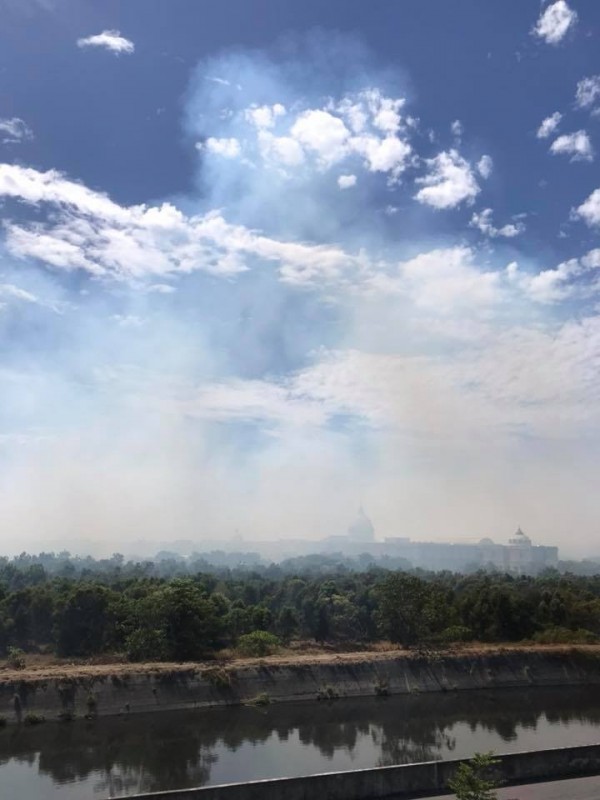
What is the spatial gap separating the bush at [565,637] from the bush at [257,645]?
14.5 m

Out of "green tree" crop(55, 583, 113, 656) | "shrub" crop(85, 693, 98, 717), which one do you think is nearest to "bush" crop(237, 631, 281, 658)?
"green tree" crop(55, 583, 113, 656)

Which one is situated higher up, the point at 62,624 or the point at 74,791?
the point at 62,624

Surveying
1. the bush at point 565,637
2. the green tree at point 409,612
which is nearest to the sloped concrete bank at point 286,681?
the bush at point 565,637

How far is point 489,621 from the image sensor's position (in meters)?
36.1

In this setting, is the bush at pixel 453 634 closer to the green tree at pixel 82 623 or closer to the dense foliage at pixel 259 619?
the dense foliage at pixel 259 619

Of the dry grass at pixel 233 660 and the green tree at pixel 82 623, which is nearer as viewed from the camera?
the dry grass at pixel 233 660

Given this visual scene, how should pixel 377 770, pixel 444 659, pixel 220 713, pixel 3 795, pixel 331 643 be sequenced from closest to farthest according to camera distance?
pixel 377 770 → pixel 3 795 → pixel 220 713 → pixel 444 659 → pixel 331 643

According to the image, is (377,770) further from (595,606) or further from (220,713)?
(595,606)

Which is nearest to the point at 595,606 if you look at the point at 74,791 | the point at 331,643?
the point at 331,643

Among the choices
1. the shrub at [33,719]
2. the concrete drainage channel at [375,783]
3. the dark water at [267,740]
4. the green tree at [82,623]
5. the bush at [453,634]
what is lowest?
the dark water at [267,740]

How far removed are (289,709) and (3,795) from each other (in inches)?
461

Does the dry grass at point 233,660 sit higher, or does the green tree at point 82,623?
the green tree at point 82,623

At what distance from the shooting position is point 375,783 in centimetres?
1459

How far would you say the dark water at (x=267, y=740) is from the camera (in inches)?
696
